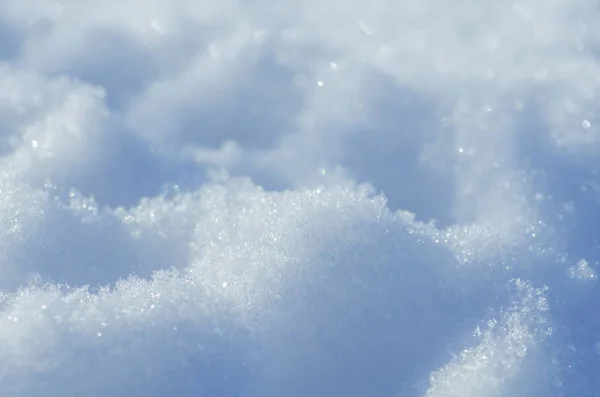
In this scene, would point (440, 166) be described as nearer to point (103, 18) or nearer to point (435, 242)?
point (435, 242)

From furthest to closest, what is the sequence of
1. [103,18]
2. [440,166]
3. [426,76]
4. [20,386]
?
[103,18] < [426,76] < [440,166] < [20,386]

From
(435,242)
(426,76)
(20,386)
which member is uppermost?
(426,76)

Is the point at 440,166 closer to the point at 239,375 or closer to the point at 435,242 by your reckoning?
the point at 435,242

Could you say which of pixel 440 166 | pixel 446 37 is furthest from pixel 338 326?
pixel 446 37

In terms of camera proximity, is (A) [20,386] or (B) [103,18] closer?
(A) [20,386]

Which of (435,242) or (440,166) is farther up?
Result: (440,166)

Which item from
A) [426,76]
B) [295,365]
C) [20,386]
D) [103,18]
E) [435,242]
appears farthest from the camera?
[103,18]
